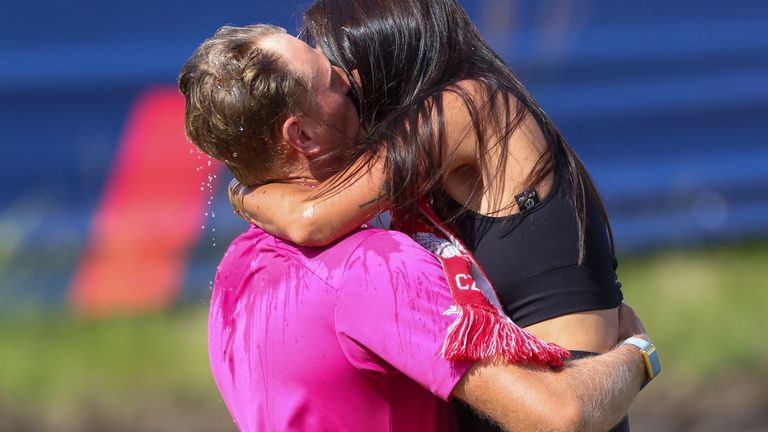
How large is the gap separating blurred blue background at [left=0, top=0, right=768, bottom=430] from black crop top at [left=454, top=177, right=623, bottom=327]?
2.06 meters

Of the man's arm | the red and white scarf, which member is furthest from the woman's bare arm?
the man's arm

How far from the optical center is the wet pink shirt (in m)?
1.71

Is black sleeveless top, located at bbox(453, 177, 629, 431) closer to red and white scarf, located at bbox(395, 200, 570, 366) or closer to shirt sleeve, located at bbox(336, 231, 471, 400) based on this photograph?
red and white scarf, located at bbox(395, 200, 570, 366)

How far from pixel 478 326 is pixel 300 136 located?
0.45 metres

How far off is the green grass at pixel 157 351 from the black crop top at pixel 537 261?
105 inches

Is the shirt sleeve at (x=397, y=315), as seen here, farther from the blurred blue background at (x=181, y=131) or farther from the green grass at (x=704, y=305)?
the green grass at (x=704, y=305)

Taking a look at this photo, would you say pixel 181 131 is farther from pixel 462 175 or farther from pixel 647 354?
pixel 647 354

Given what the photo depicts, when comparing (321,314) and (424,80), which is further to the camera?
(424,80)

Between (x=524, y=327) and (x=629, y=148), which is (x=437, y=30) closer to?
(x=524, y=327)

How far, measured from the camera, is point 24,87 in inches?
170

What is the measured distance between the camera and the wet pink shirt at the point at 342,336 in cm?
171

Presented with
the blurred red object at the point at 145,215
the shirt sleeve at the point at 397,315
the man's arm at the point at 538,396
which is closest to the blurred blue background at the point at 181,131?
the blurred red object at the point at 145,215

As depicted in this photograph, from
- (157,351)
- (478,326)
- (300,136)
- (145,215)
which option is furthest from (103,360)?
(478,326)

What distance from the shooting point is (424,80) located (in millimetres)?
1967
